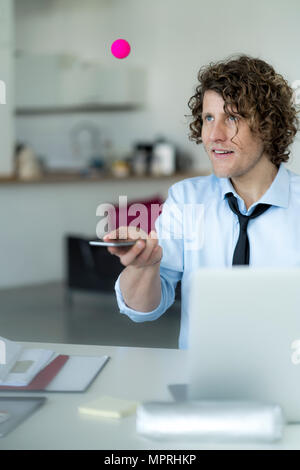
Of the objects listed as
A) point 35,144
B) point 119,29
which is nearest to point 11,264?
point 35,144

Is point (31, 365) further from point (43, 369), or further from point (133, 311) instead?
point (133, 311)

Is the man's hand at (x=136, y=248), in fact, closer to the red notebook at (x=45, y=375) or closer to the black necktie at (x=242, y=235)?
the red notebook at (x=45, y=375)

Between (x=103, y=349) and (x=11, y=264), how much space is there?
4.21m

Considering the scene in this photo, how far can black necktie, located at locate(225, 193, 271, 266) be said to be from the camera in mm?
2039

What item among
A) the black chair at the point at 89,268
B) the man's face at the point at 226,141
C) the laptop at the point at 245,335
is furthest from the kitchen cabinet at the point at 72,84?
the laptop at the point at 245,335

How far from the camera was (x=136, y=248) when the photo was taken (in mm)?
1556

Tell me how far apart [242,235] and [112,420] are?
2.84 ft

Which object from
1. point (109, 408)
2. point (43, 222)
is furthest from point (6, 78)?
point (109, 408)

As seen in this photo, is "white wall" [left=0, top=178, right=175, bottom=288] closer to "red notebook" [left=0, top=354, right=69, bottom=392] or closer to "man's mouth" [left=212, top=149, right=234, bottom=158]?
"man's mouth" [left=212, top=149, right=234, bottom=158]

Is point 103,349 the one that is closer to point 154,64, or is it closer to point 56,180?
point 56,180

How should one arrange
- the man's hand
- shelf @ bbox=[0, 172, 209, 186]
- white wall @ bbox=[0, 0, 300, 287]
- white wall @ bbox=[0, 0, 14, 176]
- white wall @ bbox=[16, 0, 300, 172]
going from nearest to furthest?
the man's hand → white wall @ bbox=[0, 0, 14, 176] → shelf @ bbox=[0, 172, 209, 186] → white wall @ bbox=[0, 0, 300, 287] → white wall @ bbox=[16, 0, 300, 172]

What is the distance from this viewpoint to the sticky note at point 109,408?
1.37 m

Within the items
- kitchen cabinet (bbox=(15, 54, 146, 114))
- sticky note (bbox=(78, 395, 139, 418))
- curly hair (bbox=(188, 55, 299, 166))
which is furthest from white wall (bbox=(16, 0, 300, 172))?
sticky note (bbox=(78, 395, 139, 418))

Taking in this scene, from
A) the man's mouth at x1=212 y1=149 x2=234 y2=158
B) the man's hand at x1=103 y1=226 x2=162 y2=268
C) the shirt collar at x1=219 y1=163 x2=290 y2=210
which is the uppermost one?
the man's mouth at x1=212 y1=149 x2=234 y2=158
